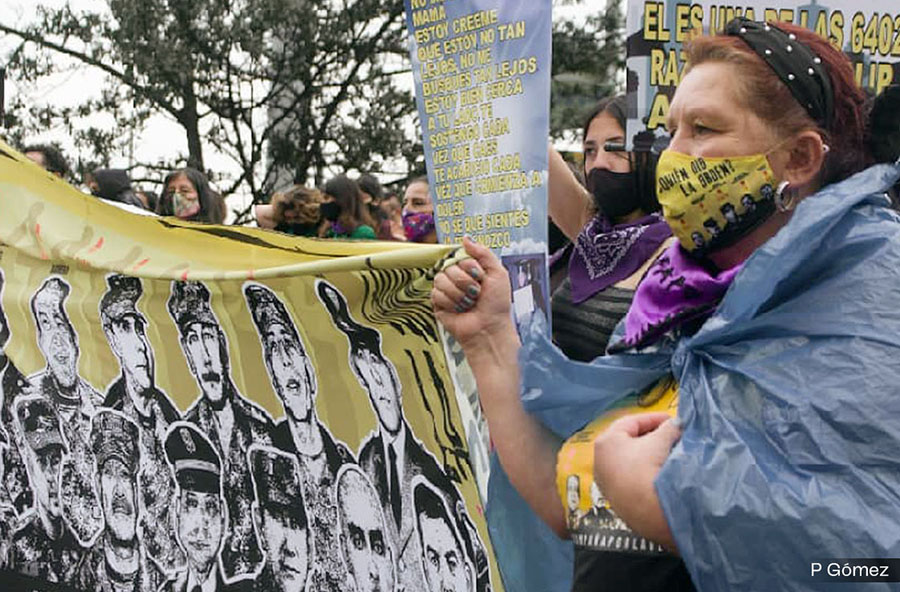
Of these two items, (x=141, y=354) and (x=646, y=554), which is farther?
(x=141, y=354)

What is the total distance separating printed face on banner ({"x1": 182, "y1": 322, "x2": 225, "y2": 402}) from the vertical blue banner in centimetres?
66

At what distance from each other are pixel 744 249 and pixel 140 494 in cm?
218

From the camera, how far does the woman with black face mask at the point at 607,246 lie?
2953mm

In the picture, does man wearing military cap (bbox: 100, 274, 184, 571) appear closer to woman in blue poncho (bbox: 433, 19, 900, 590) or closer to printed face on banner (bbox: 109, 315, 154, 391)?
printed face on banner (bbox: 109, 315, 154, 391)

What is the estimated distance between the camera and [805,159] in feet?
6.16

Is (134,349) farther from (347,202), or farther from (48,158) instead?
(48,158)

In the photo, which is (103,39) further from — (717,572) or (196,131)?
(717,572)

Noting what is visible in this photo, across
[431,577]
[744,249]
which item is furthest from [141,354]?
[744,249]

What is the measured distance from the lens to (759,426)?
5.38 feet

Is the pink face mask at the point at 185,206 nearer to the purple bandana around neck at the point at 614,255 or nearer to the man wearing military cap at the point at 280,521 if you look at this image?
the man wearing military cap at the point at 280,521

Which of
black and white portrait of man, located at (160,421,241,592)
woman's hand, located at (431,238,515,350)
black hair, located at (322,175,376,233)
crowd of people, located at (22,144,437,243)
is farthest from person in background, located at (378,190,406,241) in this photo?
woman's hand, located at (431,238,515,350)

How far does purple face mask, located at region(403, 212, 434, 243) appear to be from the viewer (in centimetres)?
641

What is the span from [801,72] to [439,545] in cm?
134

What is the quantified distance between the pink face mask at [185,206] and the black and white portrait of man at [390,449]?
11.7 feet
